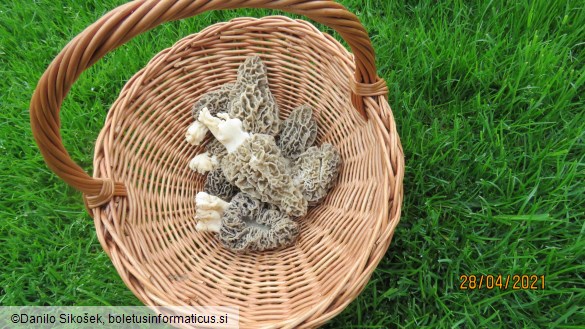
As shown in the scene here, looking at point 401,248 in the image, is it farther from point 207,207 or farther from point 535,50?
point 535,50

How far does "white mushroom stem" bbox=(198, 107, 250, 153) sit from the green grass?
0.73m

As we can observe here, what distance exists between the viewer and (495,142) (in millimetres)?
1896

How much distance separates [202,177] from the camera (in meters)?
2.07

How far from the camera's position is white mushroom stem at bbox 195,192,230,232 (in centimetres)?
182

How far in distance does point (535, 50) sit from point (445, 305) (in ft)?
4.08

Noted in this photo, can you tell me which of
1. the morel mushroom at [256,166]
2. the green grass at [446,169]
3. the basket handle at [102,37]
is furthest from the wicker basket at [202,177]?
the green grass at [446,169]

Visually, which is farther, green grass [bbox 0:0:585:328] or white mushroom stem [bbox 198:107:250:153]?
white mushroom stem [bbox 198:107:250:153]

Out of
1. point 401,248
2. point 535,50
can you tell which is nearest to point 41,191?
point 401,248

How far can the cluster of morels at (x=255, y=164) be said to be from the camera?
1809mm
